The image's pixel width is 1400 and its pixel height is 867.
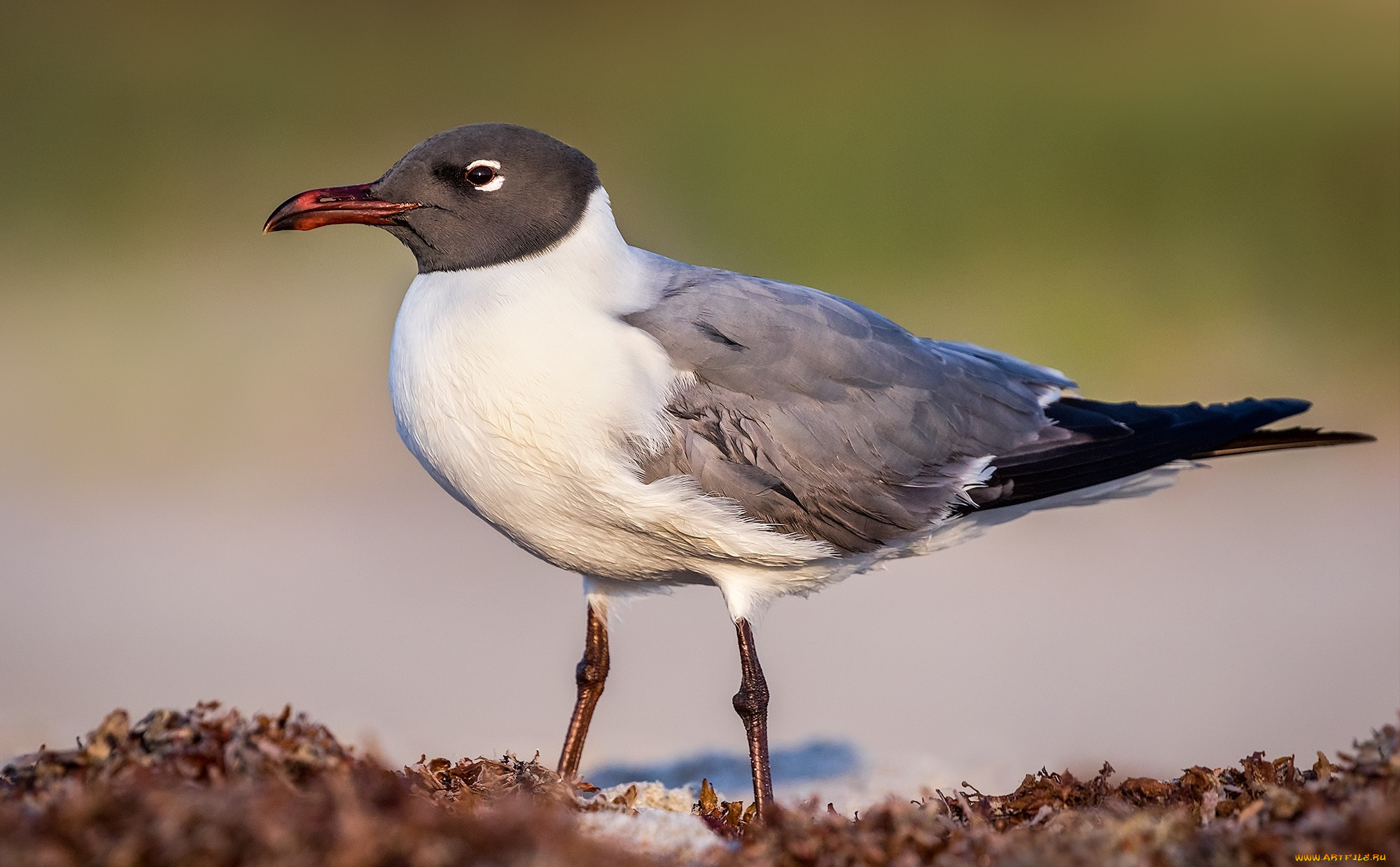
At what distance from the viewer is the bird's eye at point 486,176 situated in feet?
10.2

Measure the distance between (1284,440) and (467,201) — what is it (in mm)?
2261

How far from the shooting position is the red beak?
10.2ft

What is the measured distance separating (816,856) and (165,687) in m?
3.38

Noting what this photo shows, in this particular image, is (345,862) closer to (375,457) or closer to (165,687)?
(165,687)

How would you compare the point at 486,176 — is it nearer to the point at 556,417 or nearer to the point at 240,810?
the point at 556,417

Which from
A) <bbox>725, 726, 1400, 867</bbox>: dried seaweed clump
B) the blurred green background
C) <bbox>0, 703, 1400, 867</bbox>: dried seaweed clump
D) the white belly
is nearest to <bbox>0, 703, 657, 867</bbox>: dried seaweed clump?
<bbox>0, 703, 1400, 867</bbox>: dried seaweed clump

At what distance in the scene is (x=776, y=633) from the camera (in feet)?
18.4

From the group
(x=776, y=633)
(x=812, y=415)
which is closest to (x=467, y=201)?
(x=812, y=415)

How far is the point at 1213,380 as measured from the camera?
725cm

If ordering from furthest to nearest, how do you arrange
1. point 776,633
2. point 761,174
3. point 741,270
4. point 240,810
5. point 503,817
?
point 761,174 → point 741,270 → point 776,633 → point 503,817 → point 240,810

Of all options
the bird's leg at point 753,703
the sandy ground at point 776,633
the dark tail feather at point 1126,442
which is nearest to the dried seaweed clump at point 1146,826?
the bird's leg at point 753,703

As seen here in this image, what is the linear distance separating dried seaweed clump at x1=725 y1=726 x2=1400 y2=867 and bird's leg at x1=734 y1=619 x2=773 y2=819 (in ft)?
1.80

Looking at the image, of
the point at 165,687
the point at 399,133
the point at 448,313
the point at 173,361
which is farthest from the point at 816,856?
the point at 399,133

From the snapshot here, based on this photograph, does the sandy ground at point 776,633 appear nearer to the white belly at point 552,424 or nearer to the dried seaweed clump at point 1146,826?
the white belly at point 552,424
